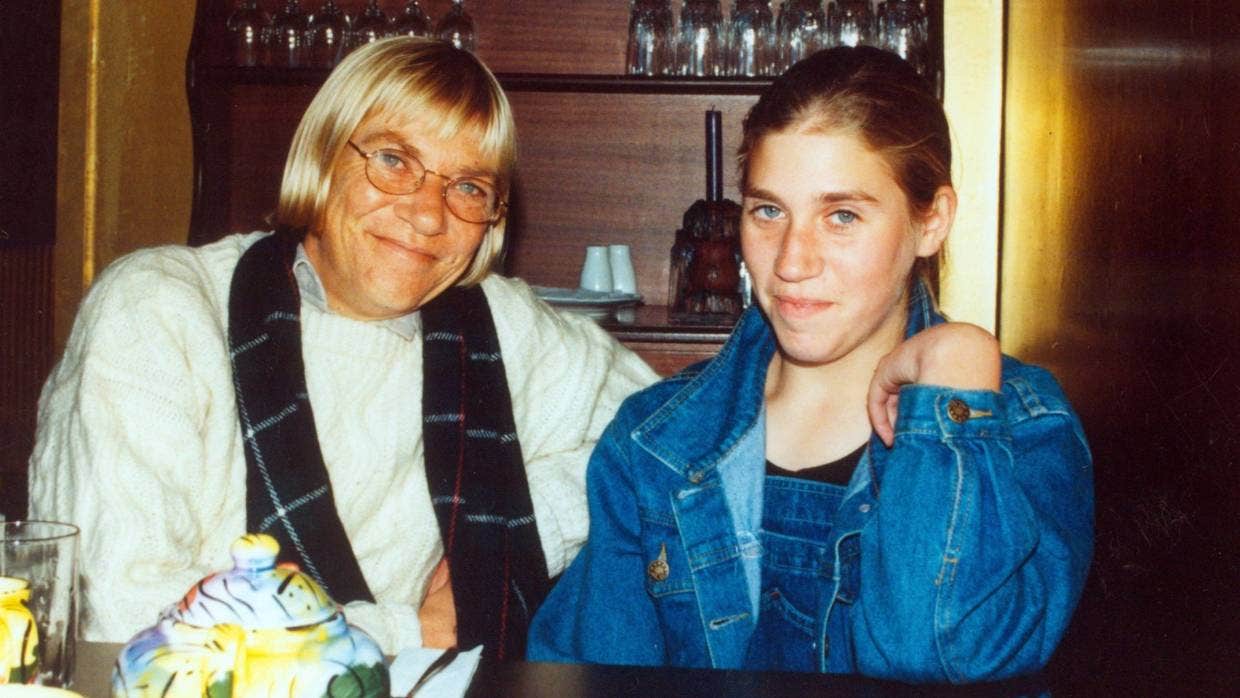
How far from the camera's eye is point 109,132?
3.00 metres

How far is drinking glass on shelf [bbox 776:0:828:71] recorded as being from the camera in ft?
8.52

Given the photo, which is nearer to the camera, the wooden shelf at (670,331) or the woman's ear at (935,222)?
the woman's ear at (935,222)

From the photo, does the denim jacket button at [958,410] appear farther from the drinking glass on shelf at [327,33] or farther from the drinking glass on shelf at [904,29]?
the drinking glass on shelf at [327,33]

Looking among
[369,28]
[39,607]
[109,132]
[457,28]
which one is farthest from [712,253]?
[39,607]

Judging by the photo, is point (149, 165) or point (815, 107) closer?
point (815, 107)

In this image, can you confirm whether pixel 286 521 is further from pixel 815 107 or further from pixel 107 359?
pixel 815 107

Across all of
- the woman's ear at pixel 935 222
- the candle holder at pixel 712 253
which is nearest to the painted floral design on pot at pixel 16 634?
the woman's ear at pixel 935 222

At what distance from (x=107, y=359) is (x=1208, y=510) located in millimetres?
1199

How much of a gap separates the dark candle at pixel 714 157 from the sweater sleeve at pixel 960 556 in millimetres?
1473

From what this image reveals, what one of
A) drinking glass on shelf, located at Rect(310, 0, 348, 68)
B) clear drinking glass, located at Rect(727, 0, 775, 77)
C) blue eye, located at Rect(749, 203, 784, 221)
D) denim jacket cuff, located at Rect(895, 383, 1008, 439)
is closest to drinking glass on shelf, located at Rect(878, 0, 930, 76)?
clear drinking glass, located at Rect(727, 0, 775, 77)

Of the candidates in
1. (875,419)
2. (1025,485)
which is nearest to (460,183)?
(875,419)

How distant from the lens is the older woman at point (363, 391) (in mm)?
1412

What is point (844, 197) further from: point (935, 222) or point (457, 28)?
point (457, 28)

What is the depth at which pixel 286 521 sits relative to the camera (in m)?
1.49
